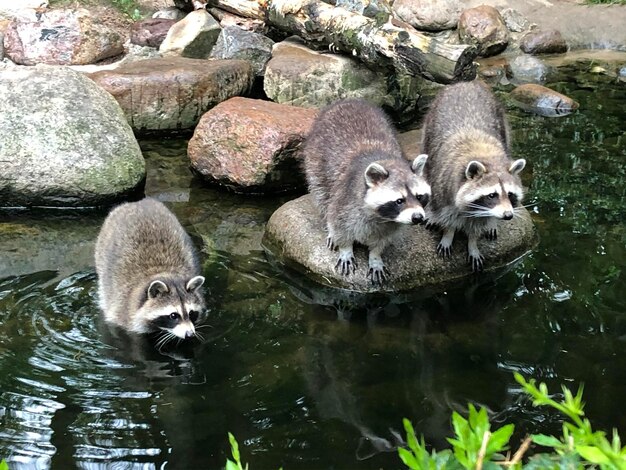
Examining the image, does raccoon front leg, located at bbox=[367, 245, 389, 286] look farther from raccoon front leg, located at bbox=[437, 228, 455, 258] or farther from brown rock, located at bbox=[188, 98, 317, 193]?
brown rock, located at bbox=[188, 98, 317, 193]

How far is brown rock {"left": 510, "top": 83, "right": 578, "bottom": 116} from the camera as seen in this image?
933cm

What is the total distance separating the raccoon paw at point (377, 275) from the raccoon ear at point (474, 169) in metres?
0.88

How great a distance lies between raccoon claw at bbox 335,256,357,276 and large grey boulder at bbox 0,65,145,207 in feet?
7.44

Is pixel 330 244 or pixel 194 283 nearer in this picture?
pixel 194 283

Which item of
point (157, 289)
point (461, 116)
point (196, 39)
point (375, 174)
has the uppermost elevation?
point (375, 174)

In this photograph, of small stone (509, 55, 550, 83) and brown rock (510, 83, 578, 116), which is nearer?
brown rock (510, 83, 578, 116)

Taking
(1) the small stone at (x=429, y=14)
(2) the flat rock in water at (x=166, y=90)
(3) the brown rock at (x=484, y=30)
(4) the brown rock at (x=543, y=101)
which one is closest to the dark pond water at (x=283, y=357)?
(2) the flat rock in water at (x=166, y=90)

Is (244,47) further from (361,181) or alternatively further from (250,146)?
(361,181)

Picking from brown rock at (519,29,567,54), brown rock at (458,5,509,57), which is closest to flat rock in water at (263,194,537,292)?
brown rock at (458,5,509,57)

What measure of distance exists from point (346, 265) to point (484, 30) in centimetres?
796

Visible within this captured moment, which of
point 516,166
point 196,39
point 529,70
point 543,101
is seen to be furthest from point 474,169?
point 529,70

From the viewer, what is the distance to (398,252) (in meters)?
5.41

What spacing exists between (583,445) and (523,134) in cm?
755

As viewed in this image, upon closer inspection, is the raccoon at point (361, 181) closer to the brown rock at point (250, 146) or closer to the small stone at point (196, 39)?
the brown rock at point (250, 146)
